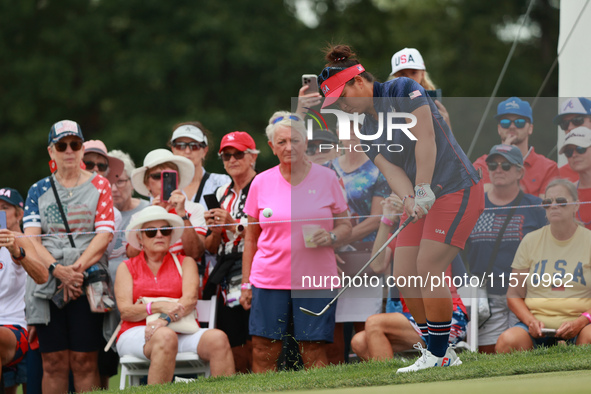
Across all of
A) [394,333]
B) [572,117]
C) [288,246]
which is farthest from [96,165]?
[572,117]

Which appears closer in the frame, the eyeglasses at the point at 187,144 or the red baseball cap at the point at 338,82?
the red baseball cap at the point at 338,82

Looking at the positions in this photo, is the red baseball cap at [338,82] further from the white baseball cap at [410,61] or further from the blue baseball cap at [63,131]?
the blue baseball cap at [63,131]

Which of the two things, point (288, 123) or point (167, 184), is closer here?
point (288, 123)

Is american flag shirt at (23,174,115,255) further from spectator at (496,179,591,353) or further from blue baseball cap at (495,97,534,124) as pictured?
blue baseball cap at (495,97,534,124)

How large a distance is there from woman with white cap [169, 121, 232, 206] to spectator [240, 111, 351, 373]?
0.87 metres

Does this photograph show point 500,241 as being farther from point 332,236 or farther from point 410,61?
point 410,61

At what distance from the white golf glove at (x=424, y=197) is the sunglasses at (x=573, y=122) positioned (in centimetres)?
215

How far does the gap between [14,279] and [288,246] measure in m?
2.23

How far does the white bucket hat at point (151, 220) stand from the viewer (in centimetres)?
704

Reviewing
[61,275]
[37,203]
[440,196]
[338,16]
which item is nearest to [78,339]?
[61,275]

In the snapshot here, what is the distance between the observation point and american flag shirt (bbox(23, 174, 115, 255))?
23.0ft

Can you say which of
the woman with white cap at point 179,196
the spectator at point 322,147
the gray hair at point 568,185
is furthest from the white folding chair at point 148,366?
the gray hair at point 568,185

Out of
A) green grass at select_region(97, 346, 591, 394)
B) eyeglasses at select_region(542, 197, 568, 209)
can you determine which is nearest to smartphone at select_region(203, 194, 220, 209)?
green grass at select_region(97, 346, 591, 394)

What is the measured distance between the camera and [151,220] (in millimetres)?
7039
